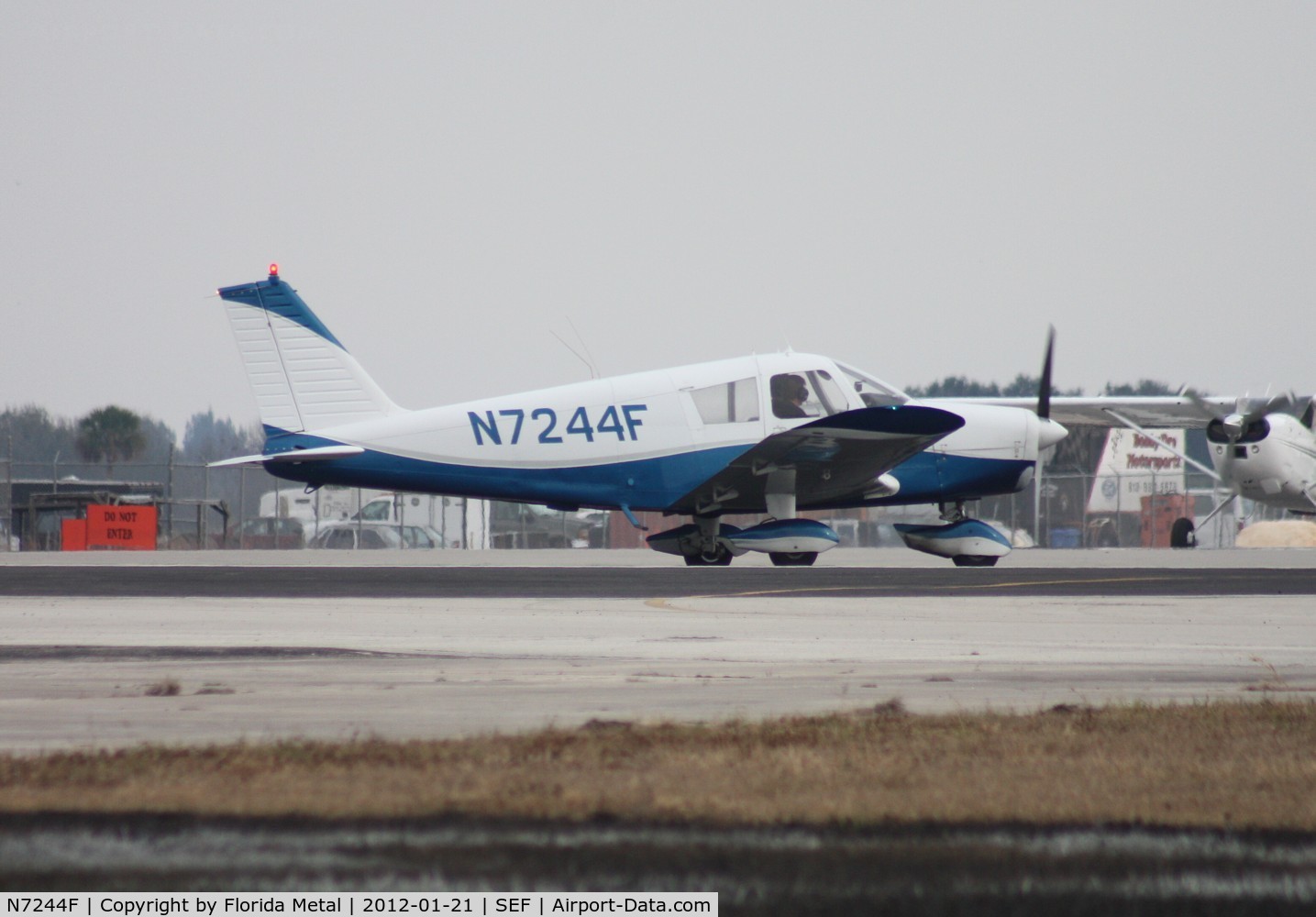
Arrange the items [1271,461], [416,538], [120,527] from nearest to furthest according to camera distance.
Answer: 1. [1271,461]
2. [120,527]
3. [416,538]

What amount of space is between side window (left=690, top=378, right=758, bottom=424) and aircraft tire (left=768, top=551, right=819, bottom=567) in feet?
6.00

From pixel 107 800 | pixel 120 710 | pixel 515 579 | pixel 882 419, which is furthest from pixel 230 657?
pixel 882 419

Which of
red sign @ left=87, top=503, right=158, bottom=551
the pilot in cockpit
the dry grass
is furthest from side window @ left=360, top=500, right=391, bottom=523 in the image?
the dry grass

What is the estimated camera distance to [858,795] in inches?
136

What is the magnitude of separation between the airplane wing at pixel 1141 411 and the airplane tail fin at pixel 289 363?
1574 cm

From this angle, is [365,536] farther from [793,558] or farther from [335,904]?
[335,904]

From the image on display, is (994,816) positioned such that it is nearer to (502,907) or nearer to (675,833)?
(675,833)

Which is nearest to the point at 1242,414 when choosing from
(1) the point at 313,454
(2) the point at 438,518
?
(1) the point at 313,454

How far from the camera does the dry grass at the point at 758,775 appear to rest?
129 inches

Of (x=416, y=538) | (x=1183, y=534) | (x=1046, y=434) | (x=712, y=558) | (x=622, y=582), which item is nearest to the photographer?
(x=622, y=582)

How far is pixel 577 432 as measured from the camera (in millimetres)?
16281

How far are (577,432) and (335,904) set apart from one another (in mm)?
13763

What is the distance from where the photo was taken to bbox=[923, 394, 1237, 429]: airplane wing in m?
26.9

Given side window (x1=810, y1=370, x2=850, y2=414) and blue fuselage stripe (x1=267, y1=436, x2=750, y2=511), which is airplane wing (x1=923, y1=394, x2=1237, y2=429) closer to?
side window (x1=810, y1=370, x2=850, y2=414)
